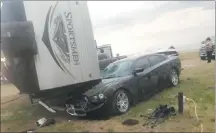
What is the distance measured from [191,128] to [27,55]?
10.6ft

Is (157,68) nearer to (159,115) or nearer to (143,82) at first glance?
(143,82)

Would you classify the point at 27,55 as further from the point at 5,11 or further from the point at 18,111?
the point at 18,111

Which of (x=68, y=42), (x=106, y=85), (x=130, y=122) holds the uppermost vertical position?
(x=68, y=42)

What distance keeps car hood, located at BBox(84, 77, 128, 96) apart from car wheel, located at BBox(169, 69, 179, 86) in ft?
4.37

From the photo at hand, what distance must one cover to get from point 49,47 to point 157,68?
12.0 ft

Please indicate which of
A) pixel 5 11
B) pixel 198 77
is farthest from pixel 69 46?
pixel 198 77

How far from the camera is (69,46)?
516cm

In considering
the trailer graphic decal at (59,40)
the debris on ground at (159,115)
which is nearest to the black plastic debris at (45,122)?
the trailer graphic decal at (59,40)

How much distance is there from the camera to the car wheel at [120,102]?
20.5 feet

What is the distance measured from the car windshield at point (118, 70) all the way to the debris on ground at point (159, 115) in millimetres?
1439

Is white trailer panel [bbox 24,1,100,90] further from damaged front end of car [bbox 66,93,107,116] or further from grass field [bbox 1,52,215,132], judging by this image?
grass field [bbox 1,52,215,132]

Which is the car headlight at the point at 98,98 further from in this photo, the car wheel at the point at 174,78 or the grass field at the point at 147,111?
the car wheel at the point at 174,78

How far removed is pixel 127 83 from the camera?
6578mm

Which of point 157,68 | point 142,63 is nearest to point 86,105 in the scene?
point 142,63
